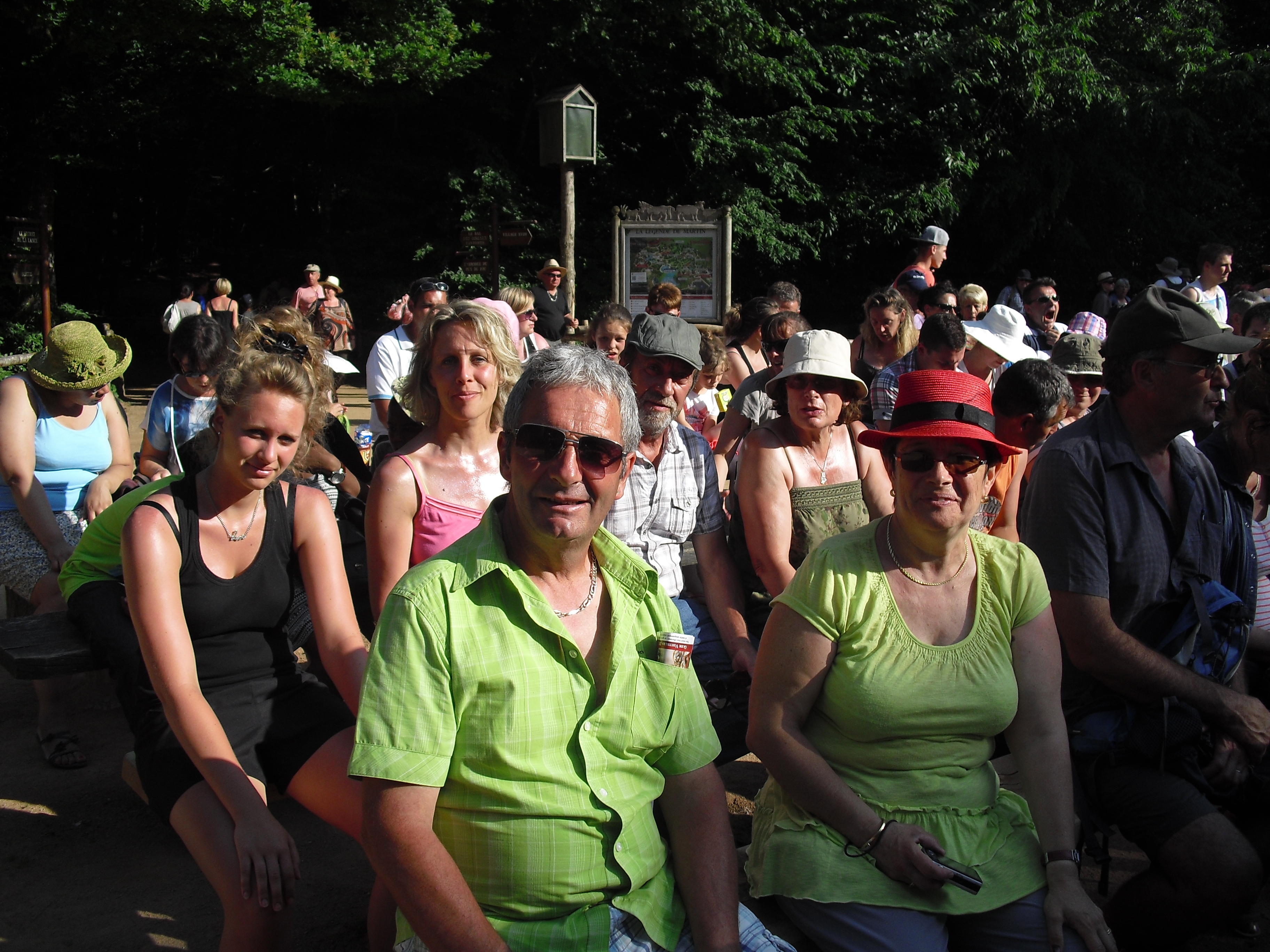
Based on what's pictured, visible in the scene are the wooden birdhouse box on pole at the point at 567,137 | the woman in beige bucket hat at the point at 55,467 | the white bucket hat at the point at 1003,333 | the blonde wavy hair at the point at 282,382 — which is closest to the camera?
the blonde wavy hair at the point at 282,382

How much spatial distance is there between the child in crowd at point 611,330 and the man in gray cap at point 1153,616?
143 inches

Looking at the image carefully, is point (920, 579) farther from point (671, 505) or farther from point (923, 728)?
point (671, 505)

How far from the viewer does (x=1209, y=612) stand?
2.76m

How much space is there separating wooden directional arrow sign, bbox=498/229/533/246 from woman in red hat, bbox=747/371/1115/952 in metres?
9.24

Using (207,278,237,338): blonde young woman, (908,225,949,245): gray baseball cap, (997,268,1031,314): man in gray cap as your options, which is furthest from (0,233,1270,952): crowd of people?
(207,278,237,338): blonde young woman

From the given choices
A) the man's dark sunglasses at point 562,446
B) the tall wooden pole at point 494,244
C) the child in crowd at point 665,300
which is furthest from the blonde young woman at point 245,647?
the tall wooden pole at point 494,244

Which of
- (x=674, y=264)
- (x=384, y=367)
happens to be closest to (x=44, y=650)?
(x=384, y=367)

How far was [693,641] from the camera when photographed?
1.99m

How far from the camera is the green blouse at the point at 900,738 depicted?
2.18m

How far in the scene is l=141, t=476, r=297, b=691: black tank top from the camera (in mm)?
2582

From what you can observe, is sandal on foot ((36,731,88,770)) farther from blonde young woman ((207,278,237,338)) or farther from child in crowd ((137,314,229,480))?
blonde young woman ((207,278,237,338))

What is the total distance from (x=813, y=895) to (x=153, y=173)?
2193cm

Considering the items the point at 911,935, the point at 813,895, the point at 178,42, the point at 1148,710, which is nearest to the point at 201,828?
the point at 813,895

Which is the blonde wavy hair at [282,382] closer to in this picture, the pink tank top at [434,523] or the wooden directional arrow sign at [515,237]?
the pink tank top at [434,523]
